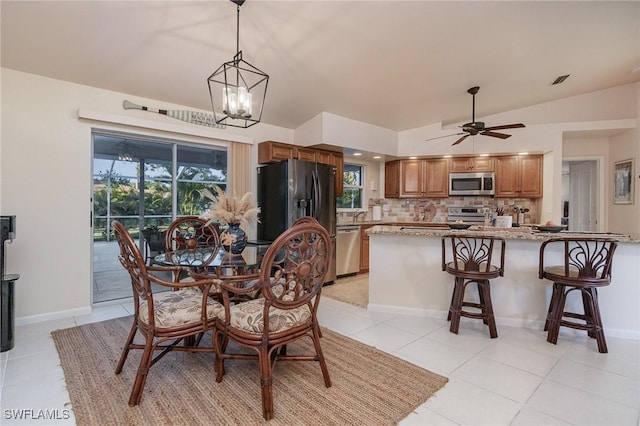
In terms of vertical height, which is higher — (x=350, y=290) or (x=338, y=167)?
(x=338, y=167)

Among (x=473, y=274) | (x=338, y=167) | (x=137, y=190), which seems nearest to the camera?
(x=473, y=274)

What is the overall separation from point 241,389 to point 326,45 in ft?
9.90

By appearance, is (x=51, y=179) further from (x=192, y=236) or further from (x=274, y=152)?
(x=274, y=152)

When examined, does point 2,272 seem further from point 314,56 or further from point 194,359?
point 314,56

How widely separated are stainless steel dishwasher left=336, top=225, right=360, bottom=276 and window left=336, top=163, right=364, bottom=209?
887 millimetres

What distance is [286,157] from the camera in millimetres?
4484

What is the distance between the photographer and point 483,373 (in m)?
2.13

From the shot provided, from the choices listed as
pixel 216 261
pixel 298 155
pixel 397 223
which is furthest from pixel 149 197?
pixel 397 223

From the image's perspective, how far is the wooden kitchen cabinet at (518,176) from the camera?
5.34 metres

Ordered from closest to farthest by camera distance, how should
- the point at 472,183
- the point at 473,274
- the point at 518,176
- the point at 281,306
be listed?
the point at 281,306 < the point at 473,274 < the point at 518,176 < the point at 472,183

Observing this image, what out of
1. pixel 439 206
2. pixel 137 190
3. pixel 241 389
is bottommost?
pixel 241 389

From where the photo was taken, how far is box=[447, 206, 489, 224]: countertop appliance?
18.8ft

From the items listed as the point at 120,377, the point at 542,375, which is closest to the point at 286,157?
the point at 120,377

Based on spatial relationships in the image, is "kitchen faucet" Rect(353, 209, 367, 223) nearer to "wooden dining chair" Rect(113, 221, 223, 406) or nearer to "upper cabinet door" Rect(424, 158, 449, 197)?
"upper cabinet door" Rect(424, 158, 449, 197)
